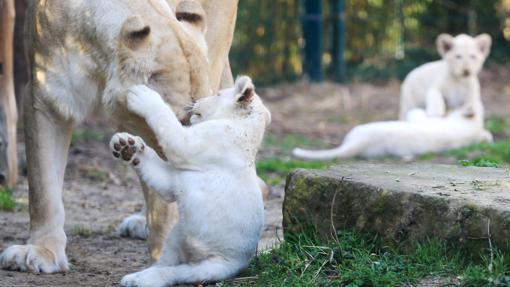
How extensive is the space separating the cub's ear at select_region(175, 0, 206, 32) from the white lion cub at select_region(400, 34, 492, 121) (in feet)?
21.7

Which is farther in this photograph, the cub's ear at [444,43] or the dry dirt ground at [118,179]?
the cub's ear at [444,43]

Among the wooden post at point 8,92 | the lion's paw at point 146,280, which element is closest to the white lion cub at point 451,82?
the wooden post at point 8,92

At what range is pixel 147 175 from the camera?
4148 mm

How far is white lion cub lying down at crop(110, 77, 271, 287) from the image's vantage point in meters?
4.08

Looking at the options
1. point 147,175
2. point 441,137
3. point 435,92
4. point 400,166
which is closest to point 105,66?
point 147,175

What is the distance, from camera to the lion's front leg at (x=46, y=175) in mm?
4922

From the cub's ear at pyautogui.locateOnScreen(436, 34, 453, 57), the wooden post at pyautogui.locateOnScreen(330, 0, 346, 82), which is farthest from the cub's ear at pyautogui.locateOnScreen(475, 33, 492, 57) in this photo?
the wooden post at pyautogui.locateOnScreen(330, 0, 346, 82)

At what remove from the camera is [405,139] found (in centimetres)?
984

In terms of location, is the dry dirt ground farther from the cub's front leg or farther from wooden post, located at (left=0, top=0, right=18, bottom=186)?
the cub's front leg

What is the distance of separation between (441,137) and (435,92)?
1285 mm

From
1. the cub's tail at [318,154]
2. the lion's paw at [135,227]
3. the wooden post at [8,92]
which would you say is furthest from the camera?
the cub's tail at [318,154]

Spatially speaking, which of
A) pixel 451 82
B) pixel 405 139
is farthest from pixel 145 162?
pixel 451 82

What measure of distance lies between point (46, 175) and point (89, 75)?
576mm

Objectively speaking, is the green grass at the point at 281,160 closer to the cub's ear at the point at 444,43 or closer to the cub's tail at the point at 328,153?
the cub's tail at the point at 328,153
